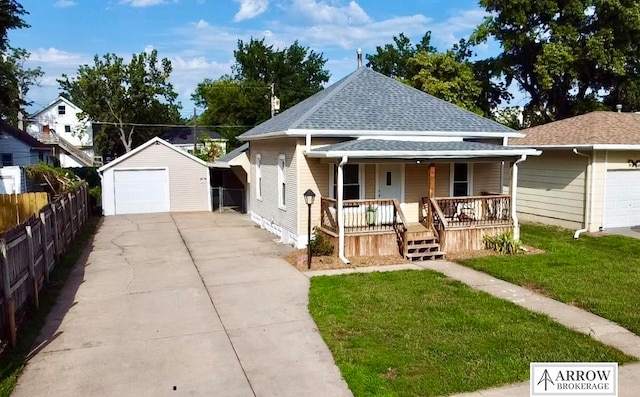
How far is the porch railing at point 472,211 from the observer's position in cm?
1339

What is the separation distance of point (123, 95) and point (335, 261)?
39.7 metres

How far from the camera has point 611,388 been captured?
545 centimetres

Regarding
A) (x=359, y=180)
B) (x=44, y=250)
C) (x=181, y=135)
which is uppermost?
→ (x=181, y=135)

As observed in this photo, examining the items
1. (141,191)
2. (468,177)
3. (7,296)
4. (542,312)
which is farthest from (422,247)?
(141,191)

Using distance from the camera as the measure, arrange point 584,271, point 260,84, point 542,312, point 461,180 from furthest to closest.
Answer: point 260,84 < point 461,180 < point 584,271 < point 542,312

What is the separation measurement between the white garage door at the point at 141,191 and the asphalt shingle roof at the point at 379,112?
1070cm

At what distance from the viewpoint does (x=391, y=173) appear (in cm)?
1445

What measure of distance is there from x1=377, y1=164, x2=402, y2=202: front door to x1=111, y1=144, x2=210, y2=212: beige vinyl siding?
1225 centimetres

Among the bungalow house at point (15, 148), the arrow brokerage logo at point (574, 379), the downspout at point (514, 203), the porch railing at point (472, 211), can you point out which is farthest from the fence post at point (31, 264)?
the bungalow house at point (15, 148)

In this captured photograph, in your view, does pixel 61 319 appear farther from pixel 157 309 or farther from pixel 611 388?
pixel 611 388

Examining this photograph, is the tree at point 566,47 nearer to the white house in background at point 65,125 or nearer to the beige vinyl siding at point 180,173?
the beige vinyl siding at point 180,173

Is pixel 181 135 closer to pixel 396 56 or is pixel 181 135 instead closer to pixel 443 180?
pixel 396 56

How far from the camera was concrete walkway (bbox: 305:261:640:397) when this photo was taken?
5550 millimetres

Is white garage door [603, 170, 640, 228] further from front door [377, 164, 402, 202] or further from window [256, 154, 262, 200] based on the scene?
window [256, 154, 262, 200]
